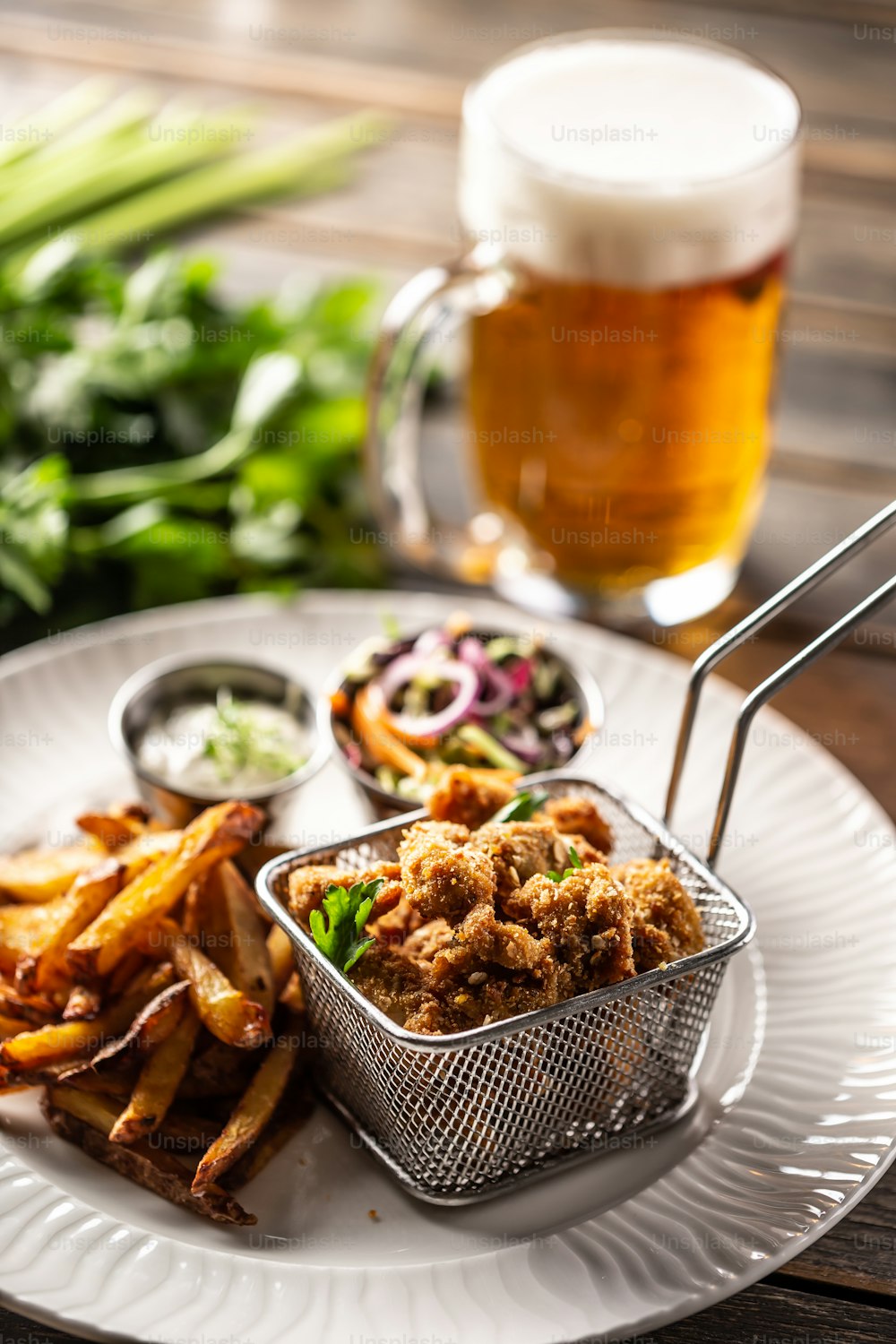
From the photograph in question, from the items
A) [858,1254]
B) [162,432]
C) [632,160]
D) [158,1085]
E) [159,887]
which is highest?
[632,160]

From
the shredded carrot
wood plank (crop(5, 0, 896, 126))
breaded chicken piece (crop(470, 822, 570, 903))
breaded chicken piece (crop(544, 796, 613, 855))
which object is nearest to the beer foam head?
the shredded carrot

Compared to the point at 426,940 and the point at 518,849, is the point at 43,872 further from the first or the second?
the point at 518,849

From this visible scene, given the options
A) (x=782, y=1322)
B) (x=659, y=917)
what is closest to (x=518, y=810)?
(x=659, y=917)

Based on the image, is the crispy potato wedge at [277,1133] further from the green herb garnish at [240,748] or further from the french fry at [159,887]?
the green herb garnish at [240,748]

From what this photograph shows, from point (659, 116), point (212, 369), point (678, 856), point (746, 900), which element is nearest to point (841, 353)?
point (659, 116)

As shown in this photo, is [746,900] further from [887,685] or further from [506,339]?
[506,339]

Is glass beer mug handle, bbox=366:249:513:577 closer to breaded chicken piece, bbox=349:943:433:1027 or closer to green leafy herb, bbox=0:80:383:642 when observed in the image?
green leafy herb, bbox=0:80:383:642
